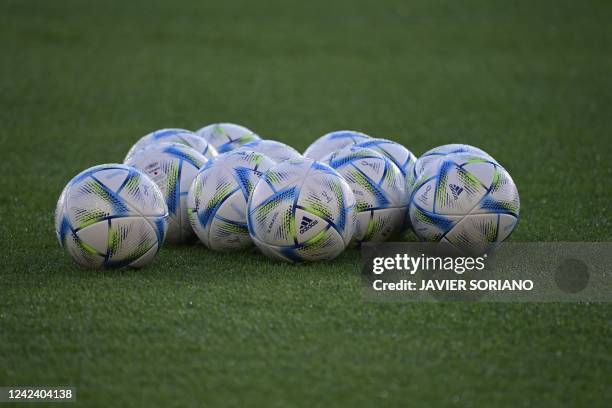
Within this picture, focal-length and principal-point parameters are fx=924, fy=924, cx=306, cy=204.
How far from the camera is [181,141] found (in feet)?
29.9

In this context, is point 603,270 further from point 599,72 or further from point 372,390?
point 599,72

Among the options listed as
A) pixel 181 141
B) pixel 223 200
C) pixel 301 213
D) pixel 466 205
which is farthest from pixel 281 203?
pixel 181 141

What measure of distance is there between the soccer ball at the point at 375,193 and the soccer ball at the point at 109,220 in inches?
65.8

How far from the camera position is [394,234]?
819cm

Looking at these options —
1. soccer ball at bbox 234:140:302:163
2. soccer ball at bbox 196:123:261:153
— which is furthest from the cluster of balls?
soccer ball at bbox 196:123:261:153

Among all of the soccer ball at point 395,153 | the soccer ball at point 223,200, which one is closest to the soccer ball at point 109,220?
the soccer ball at point 223,200

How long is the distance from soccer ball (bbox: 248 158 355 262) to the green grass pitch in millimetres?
191

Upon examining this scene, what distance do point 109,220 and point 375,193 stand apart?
88.3 inches

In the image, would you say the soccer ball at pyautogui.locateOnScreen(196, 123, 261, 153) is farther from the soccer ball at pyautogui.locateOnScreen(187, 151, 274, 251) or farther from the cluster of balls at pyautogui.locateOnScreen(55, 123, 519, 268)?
the soccer ball at pyautogui.locateOnScreen(187, 151, 274, 251)

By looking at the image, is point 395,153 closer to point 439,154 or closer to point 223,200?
point 439,154

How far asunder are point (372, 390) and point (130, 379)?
1444 mm

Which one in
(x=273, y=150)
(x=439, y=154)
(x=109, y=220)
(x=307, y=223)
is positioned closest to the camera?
(x=109, y=220)

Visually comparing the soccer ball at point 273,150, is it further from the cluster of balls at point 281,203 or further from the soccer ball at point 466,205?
the soccer ball at point 466,205

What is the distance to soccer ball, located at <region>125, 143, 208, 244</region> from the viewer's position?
325 inches
